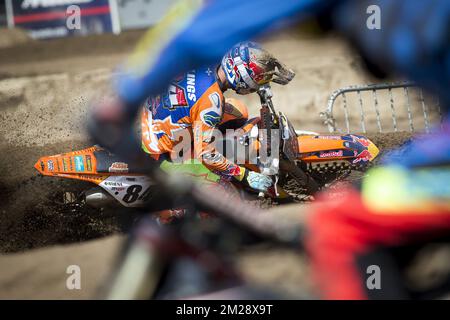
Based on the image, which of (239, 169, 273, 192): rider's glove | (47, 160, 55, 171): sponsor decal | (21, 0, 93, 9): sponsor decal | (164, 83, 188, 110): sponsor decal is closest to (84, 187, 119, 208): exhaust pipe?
(47, 160, 55, 171): sponsor decal

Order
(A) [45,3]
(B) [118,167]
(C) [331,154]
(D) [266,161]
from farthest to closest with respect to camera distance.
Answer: (A) [45,3]
(C) [331,154]
(D) [266,161]
(B) [118,167]

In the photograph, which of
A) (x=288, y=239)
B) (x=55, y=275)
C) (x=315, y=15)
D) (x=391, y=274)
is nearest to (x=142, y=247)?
(x=288, y=239)

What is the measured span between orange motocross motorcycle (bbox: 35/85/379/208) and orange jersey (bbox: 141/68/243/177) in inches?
13.1

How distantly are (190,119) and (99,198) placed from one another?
3.27 feet

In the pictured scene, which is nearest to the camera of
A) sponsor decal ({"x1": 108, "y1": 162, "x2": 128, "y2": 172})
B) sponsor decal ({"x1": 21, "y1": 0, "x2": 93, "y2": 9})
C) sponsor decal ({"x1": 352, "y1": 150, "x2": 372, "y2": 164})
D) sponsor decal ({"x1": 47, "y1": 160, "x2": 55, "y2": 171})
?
sponsor decal ({"x1": 108, "y1": 162, "x2": 128, "y2": 172})

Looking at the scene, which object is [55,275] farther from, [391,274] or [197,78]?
[391,274]

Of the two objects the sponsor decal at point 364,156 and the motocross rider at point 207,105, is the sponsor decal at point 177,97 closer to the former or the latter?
the motocross rider at point 207,105

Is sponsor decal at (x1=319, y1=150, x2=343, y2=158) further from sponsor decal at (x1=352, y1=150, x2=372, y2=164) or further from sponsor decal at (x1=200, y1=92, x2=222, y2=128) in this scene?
sponsor decal at (x1=200, y1=92, x2=222, y2=128)

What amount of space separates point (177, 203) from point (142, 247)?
0.24m

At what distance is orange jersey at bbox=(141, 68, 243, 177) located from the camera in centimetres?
516

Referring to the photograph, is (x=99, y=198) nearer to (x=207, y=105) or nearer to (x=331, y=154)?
(x=207, y=105)

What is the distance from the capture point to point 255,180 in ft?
17.5

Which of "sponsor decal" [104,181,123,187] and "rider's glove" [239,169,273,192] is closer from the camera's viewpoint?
"sponsor decal" [104,181,123,187]

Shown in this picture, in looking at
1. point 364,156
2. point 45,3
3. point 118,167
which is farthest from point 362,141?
point 45,3
